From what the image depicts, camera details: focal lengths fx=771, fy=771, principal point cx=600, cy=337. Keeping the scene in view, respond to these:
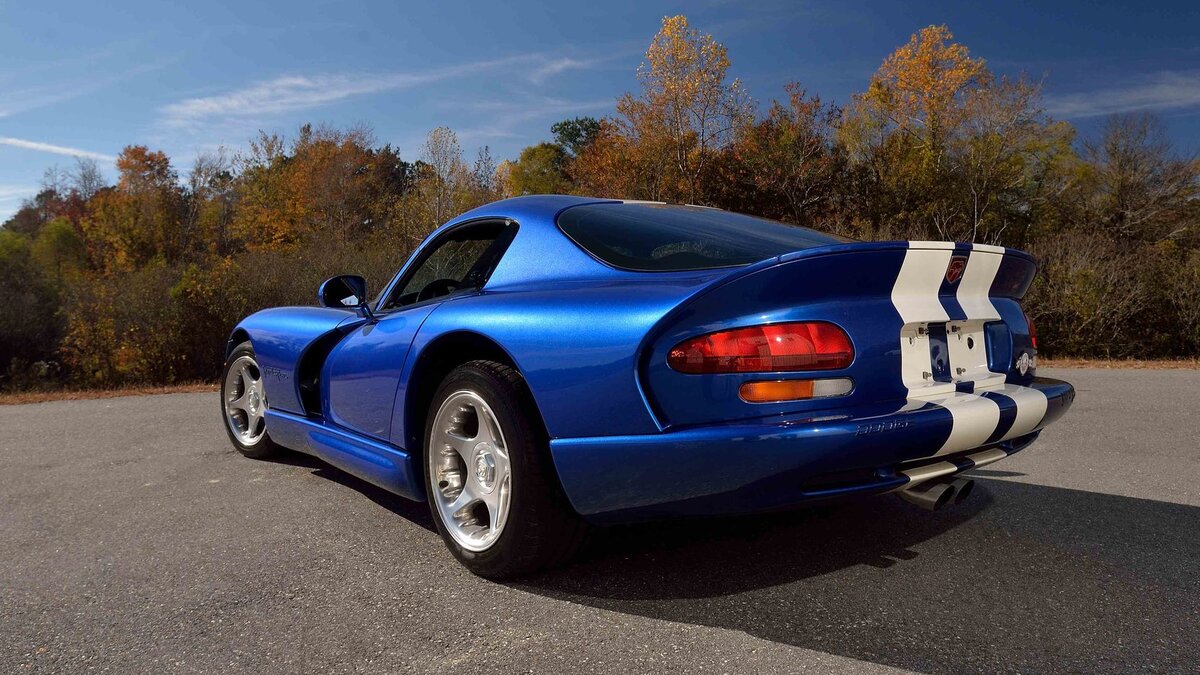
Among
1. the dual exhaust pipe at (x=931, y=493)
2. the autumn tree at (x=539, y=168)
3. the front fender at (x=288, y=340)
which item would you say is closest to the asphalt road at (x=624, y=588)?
the dual exhaust pipe at (x=931, y=493)

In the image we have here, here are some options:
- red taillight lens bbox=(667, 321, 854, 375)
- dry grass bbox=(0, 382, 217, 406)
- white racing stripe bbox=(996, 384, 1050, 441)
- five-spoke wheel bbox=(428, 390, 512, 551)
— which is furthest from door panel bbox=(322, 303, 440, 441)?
dry grass bbox=(0, 382, 217, 406)

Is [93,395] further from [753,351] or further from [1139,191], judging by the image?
[1139,191]

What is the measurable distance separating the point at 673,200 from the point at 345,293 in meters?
22.7

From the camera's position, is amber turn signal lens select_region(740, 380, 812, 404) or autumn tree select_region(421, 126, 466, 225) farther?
autumn tree select_region(421, 126, 466, 225)

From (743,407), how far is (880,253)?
0.64 metres

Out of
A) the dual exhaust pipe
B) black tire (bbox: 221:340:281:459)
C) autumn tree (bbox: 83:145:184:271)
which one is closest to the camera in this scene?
the dual exhaust pipe

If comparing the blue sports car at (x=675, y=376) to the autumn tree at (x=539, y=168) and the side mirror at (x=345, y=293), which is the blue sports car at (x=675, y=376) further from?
the autumn tree at (x=539, y=168)

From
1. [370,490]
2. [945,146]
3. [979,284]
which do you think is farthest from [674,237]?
[945,146]

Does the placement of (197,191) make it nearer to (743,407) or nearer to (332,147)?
(332,147)

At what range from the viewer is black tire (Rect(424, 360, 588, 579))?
2.37 m

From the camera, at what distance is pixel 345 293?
3.92m

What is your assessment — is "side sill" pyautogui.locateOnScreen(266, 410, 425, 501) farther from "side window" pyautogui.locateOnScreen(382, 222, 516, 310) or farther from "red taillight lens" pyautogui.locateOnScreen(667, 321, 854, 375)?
"red taillight lens" pyautogui.locateOnScreen(667, 321, 854, 375)

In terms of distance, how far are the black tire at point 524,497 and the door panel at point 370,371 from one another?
0.54m

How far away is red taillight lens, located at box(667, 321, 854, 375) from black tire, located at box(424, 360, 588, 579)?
56cm
